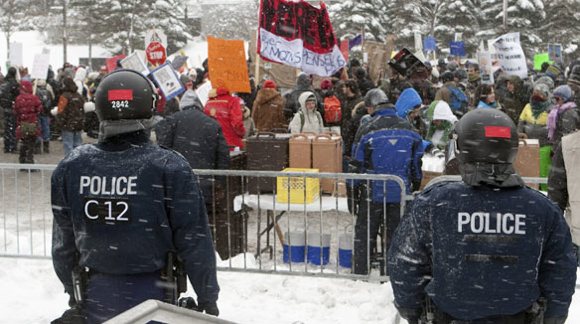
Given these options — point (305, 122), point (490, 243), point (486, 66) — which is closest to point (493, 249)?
point (490, 243)

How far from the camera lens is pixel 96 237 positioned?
388cm

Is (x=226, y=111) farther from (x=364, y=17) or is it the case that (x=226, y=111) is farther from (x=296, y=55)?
(x=364, y=17)

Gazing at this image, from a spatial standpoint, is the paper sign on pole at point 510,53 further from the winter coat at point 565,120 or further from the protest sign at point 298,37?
the protest sign at point 298,37

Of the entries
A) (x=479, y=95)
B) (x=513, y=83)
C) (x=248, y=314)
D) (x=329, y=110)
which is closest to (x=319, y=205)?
(x=248, y=314)

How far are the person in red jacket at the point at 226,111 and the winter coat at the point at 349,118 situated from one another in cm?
163

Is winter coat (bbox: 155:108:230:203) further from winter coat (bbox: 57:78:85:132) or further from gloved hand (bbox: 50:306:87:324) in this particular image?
winter coat (bbox: 57:78:85:132)

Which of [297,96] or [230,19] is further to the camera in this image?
[230,19]

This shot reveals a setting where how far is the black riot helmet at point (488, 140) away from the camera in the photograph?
3.61 meters

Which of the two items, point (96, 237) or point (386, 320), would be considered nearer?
point (96, 237)

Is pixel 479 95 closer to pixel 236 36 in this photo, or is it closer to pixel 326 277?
pixel 326 277

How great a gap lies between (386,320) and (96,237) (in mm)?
3952

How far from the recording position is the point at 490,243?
11.6 ft

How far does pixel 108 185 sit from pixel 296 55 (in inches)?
285

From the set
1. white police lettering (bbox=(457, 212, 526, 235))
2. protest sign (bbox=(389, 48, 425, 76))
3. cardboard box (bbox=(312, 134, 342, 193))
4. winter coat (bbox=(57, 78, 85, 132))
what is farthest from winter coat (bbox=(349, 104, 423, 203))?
winter coat (bbox=(57, 78, 85, 132))
